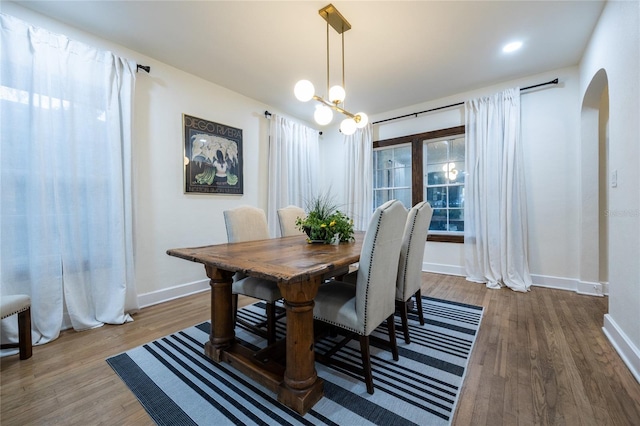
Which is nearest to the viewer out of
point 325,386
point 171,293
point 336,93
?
point 325,386

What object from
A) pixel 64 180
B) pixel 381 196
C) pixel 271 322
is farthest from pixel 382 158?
pixel 64 180

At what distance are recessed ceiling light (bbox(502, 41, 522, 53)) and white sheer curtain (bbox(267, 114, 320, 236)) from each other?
115 inches

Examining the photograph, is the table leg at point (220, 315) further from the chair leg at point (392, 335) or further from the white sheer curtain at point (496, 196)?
the white sheer curtain at point (496, 196)

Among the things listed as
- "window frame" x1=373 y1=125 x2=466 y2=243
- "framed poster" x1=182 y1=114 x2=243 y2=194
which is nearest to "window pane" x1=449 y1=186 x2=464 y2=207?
"window frame" x1=373 y1=125 x2=466 y2=243

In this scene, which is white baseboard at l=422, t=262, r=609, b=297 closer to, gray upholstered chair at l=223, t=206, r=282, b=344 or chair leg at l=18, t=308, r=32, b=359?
gray upholstered chair at l=223, t=206, r=282, b=344

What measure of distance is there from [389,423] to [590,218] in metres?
3.22

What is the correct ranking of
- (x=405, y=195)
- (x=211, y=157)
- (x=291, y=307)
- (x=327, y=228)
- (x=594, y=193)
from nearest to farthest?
(x=291, y=307), (x=327, y=228), (x=594, y=193), (x=211, y=157), (x=405, y=195)

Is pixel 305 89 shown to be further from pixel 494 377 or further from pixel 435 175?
pixel 435 175

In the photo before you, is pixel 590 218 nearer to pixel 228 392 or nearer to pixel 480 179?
pixel 480 179

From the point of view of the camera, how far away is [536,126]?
3236mm

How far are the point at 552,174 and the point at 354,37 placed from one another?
9.29 ft

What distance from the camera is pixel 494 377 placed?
1.55 metres

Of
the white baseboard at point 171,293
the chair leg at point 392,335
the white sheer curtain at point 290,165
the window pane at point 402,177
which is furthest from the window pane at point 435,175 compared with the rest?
the white baseboard at point 171,293

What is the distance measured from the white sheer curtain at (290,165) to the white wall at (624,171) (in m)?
3.52
